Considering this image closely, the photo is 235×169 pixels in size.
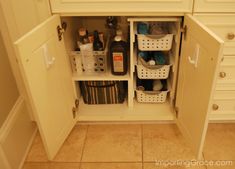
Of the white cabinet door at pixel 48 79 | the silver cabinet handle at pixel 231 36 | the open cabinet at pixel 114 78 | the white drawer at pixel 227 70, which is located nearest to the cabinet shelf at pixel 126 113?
the open cabinet at pixel 114 78

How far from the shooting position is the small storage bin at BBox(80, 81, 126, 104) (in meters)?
1.54

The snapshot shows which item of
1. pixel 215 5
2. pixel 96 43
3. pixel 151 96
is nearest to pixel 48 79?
pixel 96 43

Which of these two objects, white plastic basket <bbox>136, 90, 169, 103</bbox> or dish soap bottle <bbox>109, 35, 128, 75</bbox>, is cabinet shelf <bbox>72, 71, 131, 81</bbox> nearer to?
dish soap bottle <bbox>109, 35, 128, 75</bbox>

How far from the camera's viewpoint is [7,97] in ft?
4.26

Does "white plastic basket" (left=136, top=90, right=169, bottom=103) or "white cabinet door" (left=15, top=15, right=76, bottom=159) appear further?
"white plastic basket" (left=136, top=90, right=169, bottom=103)

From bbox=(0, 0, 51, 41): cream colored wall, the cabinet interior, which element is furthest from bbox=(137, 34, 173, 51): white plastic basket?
bbox=(0, 0, 51, 41): cream colored wall

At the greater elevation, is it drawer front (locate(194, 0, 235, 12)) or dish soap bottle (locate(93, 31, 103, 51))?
drawer front (locate(194, 0, 235, 12))

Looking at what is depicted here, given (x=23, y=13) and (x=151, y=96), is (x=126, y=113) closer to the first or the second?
(x=151, y=96)

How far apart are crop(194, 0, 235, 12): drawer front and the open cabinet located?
0.27ft

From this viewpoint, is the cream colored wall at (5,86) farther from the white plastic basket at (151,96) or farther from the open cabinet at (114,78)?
the white plastic basket at (151,96)

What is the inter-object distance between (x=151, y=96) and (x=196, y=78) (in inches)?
20.2

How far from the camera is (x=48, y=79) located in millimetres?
1129

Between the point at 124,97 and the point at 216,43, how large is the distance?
0.89 metres

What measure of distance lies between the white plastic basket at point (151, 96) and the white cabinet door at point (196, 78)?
0.60 ft
